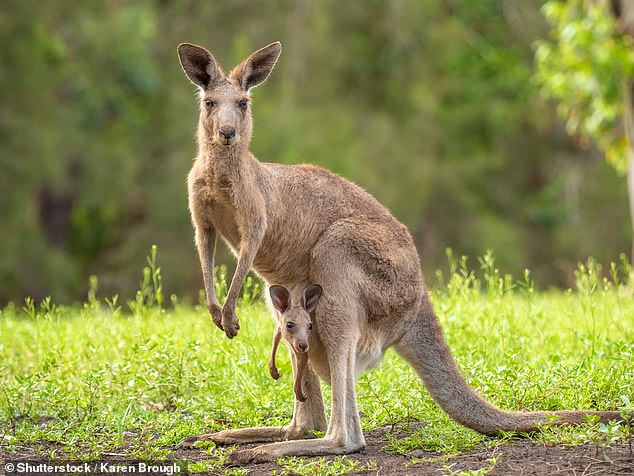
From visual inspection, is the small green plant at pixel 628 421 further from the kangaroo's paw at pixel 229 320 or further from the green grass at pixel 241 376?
the kangaroo's paw at pixel 229 320

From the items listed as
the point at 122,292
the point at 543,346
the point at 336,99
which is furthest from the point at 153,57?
the point at 543,346

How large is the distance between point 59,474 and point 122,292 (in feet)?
54.0

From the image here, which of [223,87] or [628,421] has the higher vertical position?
[223,87]

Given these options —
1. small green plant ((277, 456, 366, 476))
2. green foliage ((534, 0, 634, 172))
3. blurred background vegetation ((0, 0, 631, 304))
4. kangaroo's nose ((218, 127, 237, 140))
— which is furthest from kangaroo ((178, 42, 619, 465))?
blurred background vegetation ((0, 0, 631, 304))

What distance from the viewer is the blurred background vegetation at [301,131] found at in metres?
21.0

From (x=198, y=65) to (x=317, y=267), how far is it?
48.7 inches

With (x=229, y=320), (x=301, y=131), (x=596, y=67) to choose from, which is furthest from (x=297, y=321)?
(x=301, y=131)

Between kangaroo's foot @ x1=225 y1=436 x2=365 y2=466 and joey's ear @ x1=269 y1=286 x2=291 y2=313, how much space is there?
69cm

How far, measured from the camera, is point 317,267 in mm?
5754

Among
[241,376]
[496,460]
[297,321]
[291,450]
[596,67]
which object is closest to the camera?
[496,460]

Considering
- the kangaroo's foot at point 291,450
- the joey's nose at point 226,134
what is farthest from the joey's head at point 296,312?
the joey's nose at point 226,134

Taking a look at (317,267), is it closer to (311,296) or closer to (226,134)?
(311,296)

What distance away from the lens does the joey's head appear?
5527mm

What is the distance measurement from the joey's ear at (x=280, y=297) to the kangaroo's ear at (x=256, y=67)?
43.1 inches
